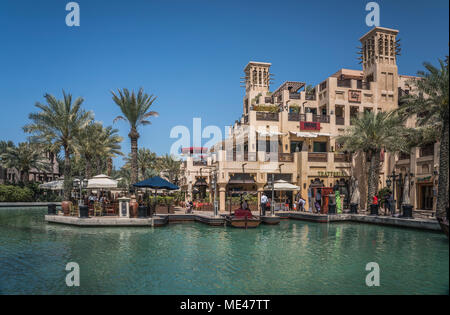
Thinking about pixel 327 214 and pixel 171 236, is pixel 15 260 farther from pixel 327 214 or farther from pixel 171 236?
pixel 327 214

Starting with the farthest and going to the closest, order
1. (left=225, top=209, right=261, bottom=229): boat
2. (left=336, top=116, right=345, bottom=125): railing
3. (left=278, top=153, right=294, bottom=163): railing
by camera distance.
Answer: (left=336, top=116, right=345, bottom=125): railing → (left=278, top=153, right=294, bottom=163): railing → (left=225, top=209, right=261, bottom=229): boat

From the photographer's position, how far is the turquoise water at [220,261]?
866cm

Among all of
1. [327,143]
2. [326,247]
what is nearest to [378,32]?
[327,143]

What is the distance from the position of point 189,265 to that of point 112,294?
334 cm

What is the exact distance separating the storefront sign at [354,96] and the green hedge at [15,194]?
39391 mm

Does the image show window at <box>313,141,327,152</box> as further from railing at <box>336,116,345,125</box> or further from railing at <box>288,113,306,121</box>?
railing at <box>288,113,306,121</box>

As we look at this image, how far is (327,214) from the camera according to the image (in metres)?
25.9

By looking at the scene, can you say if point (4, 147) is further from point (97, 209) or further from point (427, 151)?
point (427, 151)

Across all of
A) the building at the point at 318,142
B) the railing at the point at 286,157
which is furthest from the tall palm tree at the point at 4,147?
the railing at the point at 286,157

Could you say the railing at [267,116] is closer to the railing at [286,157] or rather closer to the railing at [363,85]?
the railing at [286,157]

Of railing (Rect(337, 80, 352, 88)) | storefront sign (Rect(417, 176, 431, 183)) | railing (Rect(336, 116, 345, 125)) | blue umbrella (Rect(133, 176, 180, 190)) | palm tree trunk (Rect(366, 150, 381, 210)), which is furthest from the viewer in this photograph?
railing (Rect(337, 80, 352, 88))

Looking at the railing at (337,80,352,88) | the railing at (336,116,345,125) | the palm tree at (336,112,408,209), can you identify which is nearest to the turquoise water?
the palm tree at (336,112,408,209)

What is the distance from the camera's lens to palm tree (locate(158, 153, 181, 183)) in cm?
5544

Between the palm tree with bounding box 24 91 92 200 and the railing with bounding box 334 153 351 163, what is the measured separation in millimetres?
23426
